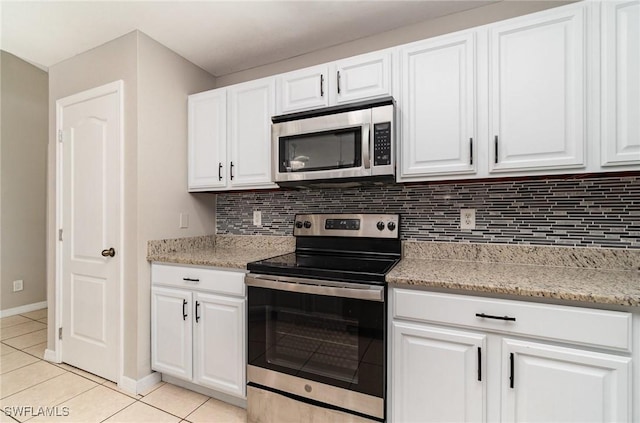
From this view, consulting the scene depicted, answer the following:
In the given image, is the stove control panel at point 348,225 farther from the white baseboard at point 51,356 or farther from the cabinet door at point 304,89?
the white baseboard at point 51,356

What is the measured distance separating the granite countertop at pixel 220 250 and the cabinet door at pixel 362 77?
3.66 feet

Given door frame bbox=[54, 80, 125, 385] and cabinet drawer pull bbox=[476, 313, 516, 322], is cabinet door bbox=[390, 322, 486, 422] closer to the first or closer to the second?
cabinet drawer pull bbox=[476, 313, 516, 322]

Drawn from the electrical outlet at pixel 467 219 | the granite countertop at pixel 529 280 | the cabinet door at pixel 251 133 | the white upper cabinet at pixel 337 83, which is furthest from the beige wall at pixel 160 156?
the electrical outlet at pixel 467 219

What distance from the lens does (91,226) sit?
2201 mm

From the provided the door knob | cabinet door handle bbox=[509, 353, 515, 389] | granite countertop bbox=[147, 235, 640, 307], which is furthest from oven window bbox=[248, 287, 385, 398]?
the door knob

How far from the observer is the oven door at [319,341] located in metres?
1.40

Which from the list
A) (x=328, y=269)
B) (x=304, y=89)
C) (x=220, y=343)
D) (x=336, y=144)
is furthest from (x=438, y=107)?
(x=220, y=343)

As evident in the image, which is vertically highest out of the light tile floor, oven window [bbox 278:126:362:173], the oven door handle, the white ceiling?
the white ceiling

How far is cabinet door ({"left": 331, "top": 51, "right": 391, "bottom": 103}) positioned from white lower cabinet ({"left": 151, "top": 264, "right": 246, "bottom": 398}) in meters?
1.25

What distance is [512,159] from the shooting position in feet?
4.91

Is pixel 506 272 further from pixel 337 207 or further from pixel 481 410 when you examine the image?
pixel 337 207

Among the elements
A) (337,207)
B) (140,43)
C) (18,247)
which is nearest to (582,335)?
(337,207)

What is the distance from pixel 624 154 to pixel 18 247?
5.21m

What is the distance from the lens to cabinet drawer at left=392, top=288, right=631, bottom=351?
1.09 metres
